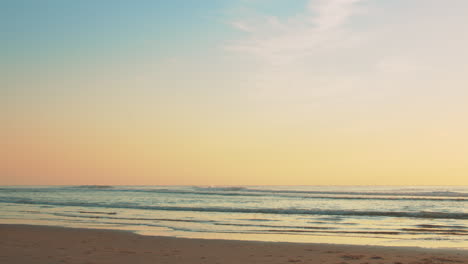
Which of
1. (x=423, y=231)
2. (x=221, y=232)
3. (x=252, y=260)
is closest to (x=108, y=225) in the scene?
(x=221, y=232)

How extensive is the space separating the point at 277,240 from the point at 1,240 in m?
9.85

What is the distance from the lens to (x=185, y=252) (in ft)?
40.1

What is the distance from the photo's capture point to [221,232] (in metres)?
17.8

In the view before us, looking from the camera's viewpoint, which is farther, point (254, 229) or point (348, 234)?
point (254, 229)

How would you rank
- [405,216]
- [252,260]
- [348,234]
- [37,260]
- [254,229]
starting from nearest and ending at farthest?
[37,260] → [252,260] → [348,234] → [254,229] → [405,216]

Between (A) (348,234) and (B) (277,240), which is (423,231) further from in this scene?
(B) (277,240)

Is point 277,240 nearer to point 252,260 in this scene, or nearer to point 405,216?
point 252,260

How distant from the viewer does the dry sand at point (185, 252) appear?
1096 centimetres

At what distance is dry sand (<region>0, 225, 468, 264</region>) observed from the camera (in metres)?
11.0

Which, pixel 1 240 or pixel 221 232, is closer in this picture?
pixel 1 240

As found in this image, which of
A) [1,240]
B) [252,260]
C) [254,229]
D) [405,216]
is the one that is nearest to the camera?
[252,260]

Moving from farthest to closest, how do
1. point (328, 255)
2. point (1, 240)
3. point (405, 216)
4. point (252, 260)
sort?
point (405, 216) → point (1, 240) → point (328, 255) → point (252, 260)

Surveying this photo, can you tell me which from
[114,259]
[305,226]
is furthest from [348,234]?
[114,259]

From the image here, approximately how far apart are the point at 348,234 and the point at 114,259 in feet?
34.4
